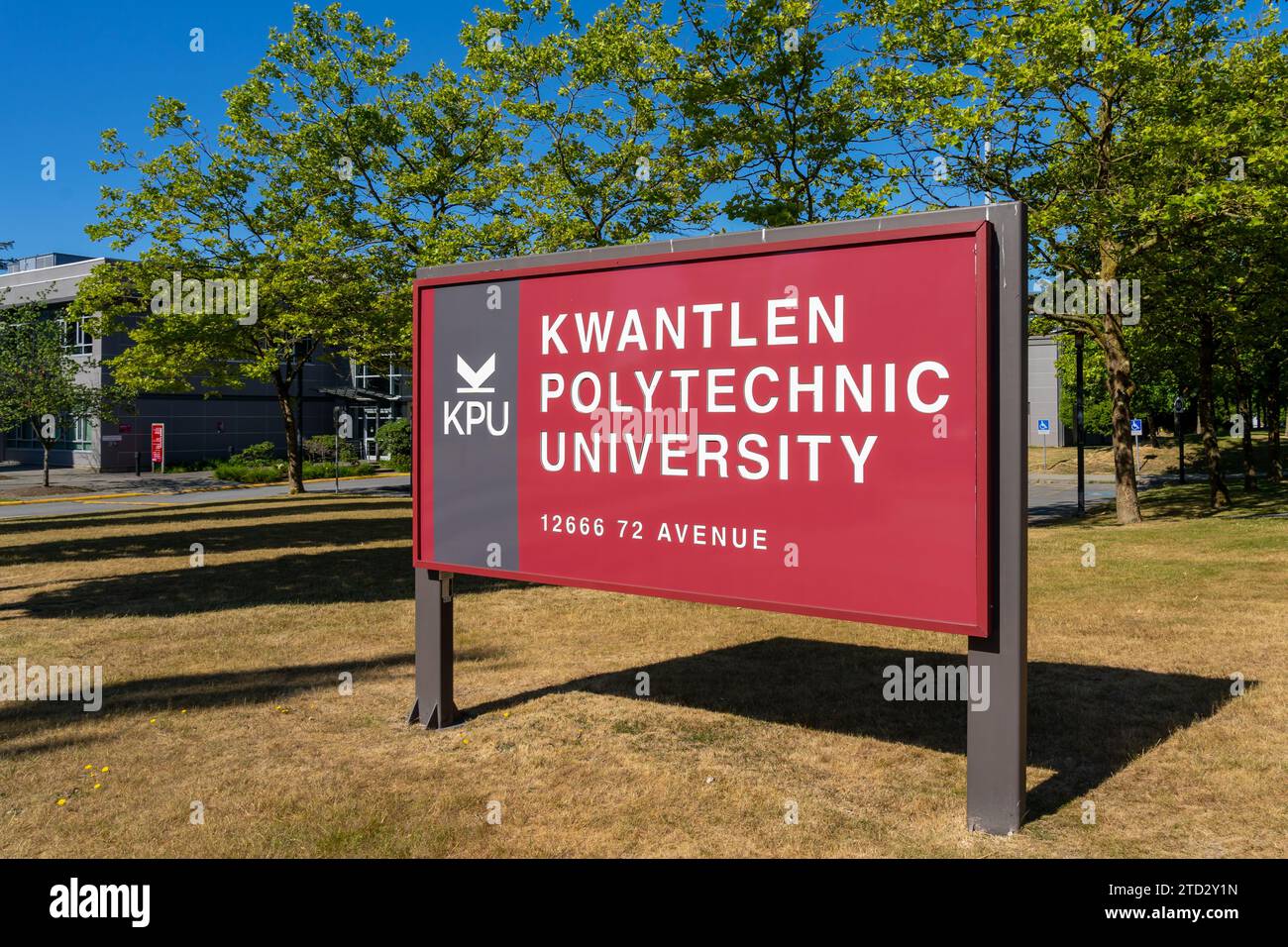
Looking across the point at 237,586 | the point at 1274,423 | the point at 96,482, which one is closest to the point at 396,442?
the point at 96,482

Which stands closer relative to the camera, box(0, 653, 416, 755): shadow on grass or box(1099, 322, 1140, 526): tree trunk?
box(0, 653, 416, 755): shadow on grass

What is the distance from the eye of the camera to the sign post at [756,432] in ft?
17.6

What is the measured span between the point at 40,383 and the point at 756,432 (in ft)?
138

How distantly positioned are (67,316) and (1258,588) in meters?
31.7

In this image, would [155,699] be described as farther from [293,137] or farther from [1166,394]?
[1166,394]

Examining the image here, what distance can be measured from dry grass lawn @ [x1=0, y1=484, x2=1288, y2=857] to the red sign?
1.28 meters

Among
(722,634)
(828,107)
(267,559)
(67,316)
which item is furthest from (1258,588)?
(67,316)

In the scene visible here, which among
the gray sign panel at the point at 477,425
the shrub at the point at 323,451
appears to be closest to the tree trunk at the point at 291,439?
the shrub at the point at 323,451

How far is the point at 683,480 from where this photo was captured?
653cm

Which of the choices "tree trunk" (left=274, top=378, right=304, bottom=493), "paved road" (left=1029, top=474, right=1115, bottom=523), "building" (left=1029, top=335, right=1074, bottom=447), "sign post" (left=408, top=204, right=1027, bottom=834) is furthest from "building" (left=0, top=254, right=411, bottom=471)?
"sign post" (left=408, top=204, right=1027, bottom=834)

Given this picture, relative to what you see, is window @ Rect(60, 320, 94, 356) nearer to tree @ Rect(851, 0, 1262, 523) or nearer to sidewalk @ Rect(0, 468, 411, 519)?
sidewalk @ Rect(0, 468, 411, 519)

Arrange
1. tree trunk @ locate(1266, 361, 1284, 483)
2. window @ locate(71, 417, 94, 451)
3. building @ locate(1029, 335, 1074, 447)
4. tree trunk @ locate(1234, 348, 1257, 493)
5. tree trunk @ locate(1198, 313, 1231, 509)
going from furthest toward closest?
building @ locate(1029, 335, 1074, 447) < window @ locate(71, 417, 94, 451) < tree trunk @ locate(1266, 361, 1284, 483) < tree trunk @ locate(1234, 348, 1257, 493) < tree trunk @ locate(1198, 313, 1231, 509)

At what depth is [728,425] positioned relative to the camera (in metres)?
6.34

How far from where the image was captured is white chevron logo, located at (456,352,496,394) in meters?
7.55
